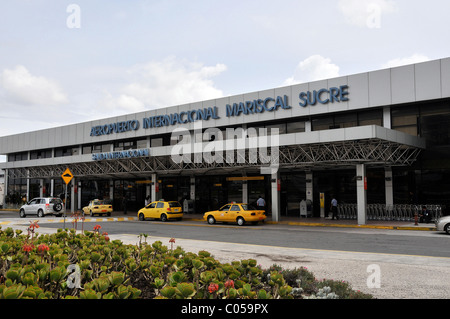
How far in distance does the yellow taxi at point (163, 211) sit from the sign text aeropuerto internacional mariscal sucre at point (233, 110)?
941cm

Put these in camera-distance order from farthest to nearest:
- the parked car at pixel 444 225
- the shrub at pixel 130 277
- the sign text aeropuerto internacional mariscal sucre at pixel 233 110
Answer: the sign text aeropuerto internacional mariscal sucre at pixel 233 110, the parked car at pixel 444 225, the shrub at pixel 130 277

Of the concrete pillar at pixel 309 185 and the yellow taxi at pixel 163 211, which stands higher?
the concrete pillar at pixel 309 185

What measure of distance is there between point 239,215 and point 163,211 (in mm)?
7211

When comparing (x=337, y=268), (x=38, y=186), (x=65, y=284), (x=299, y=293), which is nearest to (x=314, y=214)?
(x=337, y=268)

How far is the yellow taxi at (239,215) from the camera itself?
77.3 feet

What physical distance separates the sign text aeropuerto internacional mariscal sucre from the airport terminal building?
0.08 metres

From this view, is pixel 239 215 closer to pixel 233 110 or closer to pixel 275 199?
pixel 275 199

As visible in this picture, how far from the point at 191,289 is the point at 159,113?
34670 mm

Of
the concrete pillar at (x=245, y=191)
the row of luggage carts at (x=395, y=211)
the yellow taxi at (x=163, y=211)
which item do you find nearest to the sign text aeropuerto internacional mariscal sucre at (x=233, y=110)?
the concrete pillar at (x=245, y=191)

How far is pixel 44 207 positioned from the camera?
3319cm

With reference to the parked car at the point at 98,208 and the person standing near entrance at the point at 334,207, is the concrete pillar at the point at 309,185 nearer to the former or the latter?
the person standing near entrance at the point at 334,207

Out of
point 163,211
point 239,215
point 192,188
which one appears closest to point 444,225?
point 239,215

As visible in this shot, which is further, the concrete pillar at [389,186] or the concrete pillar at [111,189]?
the concrete pillar at [111,189]
